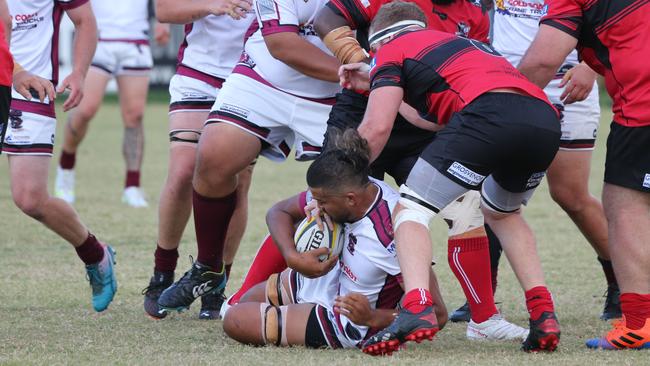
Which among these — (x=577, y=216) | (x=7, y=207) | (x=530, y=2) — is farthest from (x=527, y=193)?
(x=7, y=207)

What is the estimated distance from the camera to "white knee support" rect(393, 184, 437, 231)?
4508 millimetres

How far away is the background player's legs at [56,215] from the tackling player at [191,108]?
0.84 feet

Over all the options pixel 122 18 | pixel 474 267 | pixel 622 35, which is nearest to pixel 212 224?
pixel 474 267

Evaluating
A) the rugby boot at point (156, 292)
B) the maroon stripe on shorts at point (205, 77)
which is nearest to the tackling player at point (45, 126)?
the rugby boot at point (156, 292)

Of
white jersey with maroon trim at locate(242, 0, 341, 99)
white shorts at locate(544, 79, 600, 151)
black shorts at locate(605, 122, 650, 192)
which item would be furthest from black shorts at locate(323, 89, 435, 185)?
white shorts at locate(544, 79, 600, 151)

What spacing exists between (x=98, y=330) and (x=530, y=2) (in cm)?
305

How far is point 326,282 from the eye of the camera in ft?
16.4

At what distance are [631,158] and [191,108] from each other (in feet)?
8.06

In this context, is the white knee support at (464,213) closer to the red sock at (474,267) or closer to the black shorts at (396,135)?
the red sock at (474,267)

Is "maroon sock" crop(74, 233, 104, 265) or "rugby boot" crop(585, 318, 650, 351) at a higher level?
"rugby boot" crop(585, 318, 650, 351)

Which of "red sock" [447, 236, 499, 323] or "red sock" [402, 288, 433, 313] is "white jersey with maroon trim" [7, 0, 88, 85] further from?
"red sock" [402, 288, 433, 313]

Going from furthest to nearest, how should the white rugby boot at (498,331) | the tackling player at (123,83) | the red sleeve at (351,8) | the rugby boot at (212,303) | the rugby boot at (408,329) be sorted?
the tackling player at (123,83), the rugby boot at (212,303), the red sleeve at (351,8), the white rugby boot at (498,331), the rugby boot at (408,329)

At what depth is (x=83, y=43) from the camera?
6.39m

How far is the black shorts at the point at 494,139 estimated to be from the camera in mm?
4434
